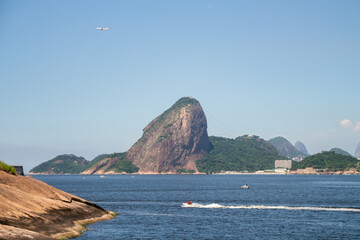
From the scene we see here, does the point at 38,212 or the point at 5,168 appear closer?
the point at 38,212

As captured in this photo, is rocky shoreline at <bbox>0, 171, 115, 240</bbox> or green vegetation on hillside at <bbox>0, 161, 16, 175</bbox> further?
green vegetation on hillside at <bbox>0, 161, 16, 175</bbox>

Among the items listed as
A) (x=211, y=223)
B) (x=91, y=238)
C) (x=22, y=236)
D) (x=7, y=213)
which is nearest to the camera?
(x=22, y=236)

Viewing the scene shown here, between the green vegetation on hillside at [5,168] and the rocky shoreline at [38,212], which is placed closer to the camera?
the rocky shoreline at [38,212]

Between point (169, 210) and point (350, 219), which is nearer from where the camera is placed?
point (350, 219)

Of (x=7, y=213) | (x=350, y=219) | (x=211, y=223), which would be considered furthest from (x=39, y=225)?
(x=350, y=219)

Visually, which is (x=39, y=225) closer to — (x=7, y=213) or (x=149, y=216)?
(x=7, y=213)

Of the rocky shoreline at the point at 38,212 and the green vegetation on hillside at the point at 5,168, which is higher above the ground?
the green vegetation on hillside at the point at 5,168

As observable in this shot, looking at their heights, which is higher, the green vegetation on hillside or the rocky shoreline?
the green vegetation on hillside

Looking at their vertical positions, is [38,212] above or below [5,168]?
below
